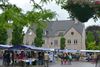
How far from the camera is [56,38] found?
123188mm

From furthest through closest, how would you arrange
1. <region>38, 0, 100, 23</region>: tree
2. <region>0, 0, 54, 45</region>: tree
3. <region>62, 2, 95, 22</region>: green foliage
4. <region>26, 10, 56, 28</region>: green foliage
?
<region>26, 10, 56, 28</region>: green foliage
<region>0, 0, 54, 45</region>: tree
<region>62, 2, 95, 22</region>: green foliage
<region>38, 0, 100, 23</region>: tree

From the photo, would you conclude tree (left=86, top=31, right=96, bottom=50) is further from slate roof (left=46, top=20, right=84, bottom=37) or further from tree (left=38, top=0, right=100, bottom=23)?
tree (left=38, top=0, right=100, bottom=23)

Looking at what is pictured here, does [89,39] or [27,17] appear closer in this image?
[27,17]

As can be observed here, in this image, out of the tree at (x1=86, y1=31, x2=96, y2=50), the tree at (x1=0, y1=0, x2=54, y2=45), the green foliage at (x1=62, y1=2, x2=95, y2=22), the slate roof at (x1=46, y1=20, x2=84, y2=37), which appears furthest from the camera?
the slate roof at (x1=46, y1=20, x2=84, y2=37)

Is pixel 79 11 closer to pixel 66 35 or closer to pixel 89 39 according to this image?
pixel 89 39

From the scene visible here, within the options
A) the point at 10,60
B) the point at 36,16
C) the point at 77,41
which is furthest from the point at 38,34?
the point at 36,16

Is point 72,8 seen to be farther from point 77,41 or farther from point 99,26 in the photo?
point 77,41

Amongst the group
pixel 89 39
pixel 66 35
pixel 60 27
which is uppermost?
Result: pixel 60 27

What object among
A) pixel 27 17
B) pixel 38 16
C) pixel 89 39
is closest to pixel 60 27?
pixel 89 39

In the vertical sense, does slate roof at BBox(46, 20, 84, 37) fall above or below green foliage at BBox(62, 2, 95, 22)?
above

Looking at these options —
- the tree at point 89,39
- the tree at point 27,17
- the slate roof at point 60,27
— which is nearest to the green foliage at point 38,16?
the tree at point 27,17

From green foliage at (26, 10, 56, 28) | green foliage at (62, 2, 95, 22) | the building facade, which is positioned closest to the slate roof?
the building facade

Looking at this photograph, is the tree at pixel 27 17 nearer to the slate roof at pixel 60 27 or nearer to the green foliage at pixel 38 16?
the green foliage at pixel 38 16

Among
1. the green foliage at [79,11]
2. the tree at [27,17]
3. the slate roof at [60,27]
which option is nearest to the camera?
the green foliage at [79,11]
